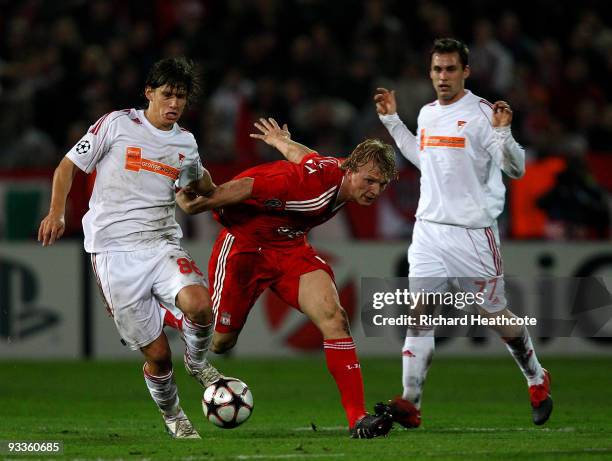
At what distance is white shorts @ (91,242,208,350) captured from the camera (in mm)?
7844

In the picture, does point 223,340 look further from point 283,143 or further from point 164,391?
point 283,143

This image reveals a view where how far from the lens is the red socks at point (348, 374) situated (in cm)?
784

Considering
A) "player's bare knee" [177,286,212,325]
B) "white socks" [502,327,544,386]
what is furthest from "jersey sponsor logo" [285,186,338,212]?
"white socks" [502,327,544,386]

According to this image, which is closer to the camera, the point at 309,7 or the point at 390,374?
the point at 390,374

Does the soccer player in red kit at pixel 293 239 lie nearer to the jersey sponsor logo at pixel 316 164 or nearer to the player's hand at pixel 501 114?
the jersey sponsor logo at pixel 316 164

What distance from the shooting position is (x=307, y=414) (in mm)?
9867

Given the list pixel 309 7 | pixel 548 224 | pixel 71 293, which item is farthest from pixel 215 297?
pixel 309 7

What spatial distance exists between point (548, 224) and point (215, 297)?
732cm

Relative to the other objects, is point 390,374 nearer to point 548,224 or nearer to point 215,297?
point 548,224

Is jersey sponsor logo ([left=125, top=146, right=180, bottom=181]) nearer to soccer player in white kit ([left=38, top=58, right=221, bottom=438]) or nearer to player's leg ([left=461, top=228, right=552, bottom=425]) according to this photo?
soccer player in white kit ([left=38, top=58, right=221, bottom=438])

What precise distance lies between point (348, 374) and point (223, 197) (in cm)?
137

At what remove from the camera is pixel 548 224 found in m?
15.1

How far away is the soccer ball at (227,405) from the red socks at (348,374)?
570mm

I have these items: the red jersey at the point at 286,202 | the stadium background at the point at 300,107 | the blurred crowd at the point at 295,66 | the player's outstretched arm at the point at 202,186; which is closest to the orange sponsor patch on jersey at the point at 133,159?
the player's outstretched arm at the point at 202,186
